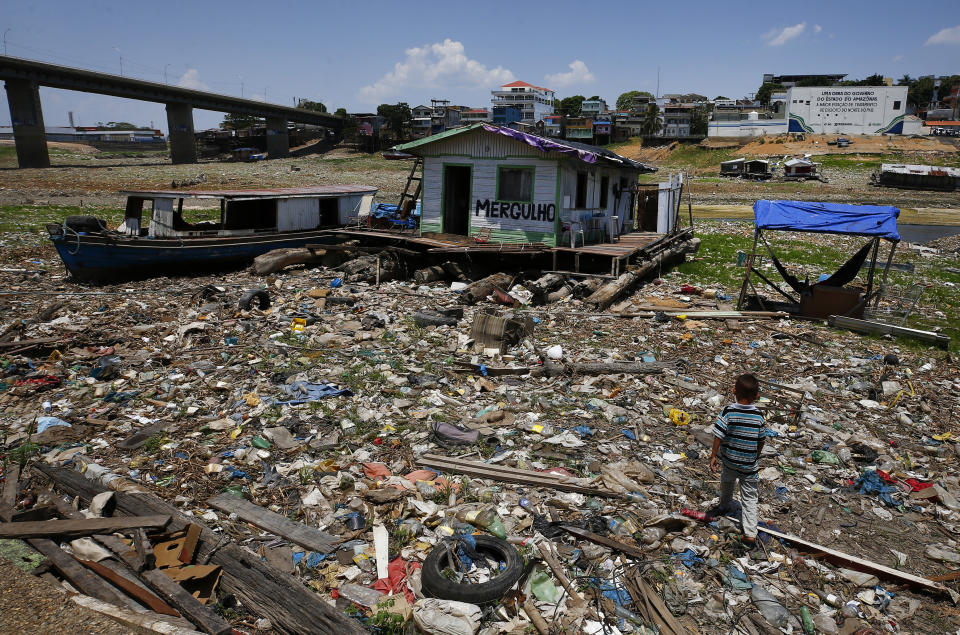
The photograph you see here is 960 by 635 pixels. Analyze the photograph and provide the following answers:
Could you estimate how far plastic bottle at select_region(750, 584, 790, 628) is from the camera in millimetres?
4098

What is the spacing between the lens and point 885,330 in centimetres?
1082

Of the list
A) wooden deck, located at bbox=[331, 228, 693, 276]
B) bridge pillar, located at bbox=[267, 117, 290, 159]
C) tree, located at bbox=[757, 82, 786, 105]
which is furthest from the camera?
tree, located at bbox=[757, 82, 786, 105]

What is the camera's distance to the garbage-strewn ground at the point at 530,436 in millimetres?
4516

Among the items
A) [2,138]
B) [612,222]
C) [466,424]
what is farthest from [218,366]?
[2,138]

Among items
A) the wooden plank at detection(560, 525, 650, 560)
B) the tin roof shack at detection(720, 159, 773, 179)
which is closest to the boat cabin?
the wooden plank at detection(560, 525, 650, 560)

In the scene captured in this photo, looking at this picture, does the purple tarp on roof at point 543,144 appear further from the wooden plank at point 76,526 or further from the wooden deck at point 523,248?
the wooden plank at point 76,526

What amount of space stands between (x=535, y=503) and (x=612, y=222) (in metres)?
14.4

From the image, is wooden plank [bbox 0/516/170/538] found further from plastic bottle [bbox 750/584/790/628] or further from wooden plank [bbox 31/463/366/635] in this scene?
plastic bottle [bbox 750/584/790/628]

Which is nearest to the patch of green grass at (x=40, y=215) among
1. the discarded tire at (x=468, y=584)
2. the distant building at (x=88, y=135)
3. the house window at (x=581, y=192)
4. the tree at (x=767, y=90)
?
the house window at (x=581, y=192)

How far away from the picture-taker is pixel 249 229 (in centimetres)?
1709

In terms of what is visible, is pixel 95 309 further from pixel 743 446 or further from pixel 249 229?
pixel 743 446

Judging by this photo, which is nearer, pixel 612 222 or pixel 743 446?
pixel 743 446

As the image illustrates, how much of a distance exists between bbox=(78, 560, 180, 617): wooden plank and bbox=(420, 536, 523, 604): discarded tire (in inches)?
65.2

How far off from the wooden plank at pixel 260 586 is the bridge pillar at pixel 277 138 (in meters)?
74.3
